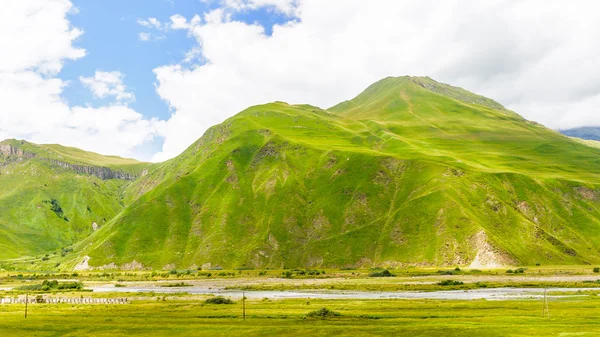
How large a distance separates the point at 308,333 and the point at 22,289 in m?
131

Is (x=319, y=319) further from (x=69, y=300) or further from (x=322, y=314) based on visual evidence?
(x=69, y=300)

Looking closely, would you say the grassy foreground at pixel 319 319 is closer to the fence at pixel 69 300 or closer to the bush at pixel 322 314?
the bush at pixel 322 314

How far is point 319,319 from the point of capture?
66.2 m

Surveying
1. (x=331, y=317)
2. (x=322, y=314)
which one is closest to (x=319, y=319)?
(x=331, y=317)

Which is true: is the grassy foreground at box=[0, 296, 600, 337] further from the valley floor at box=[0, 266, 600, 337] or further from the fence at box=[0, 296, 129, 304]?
the fence at box=[0, 296, 129, 304]

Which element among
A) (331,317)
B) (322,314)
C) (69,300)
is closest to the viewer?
(331,317)

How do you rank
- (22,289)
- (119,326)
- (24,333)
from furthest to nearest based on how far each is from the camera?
(22,289) → (119,326) → (24,333)

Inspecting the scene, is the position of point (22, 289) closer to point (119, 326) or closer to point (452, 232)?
point (119, 326)

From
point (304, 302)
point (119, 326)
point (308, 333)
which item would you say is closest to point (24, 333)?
point (119, 326)

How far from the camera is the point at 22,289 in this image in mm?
149000

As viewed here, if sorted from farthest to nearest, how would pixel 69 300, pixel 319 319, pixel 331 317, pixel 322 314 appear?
pixel 69 300
pixel 322 314
pixel 331 317
pixel 319 319

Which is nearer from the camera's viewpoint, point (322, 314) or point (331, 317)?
point (331, 317)

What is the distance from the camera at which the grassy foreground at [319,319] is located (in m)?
55.2

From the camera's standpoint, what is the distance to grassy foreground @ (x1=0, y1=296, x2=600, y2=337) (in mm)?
55188
